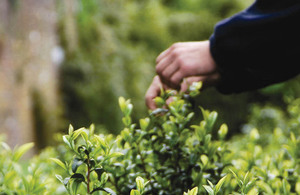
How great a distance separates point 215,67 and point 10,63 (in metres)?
5.00

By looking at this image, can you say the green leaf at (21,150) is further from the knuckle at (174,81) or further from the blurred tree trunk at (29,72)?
the blurred tree trunk at (29,72)

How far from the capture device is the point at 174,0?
1205 centimetres

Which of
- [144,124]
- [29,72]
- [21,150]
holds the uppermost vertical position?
[29,72]

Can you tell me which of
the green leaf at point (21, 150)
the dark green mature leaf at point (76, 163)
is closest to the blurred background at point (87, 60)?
the green leaf at point (21, 150)

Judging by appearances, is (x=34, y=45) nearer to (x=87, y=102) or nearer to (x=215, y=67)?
(x=87, y=102)

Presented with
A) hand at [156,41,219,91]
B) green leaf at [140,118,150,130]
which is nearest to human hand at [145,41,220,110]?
hand at [156,41,219,91]

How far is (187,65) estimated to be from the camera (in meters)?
1.47

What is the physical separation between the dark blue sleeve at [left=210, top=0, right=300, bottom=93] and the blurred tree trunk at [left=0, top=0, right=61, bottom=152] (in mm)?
4977

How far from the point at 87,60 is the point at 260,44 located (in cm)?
730

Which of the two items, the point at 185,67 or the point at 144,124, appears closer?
the point at 144,124

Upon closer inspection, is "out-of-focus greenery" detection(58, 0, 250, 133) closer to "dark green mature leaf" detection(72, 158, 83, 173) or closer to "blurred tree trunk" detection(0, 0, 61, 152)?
"blurred tree trunk" detection(0, 0, 61, 152)

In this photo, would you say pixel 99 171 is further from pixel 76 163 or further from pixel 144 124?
pixel 144 124

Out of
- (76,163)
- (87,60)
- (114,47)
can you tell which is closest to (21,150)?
(76,163)

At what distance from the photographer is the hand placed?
1.49 m
